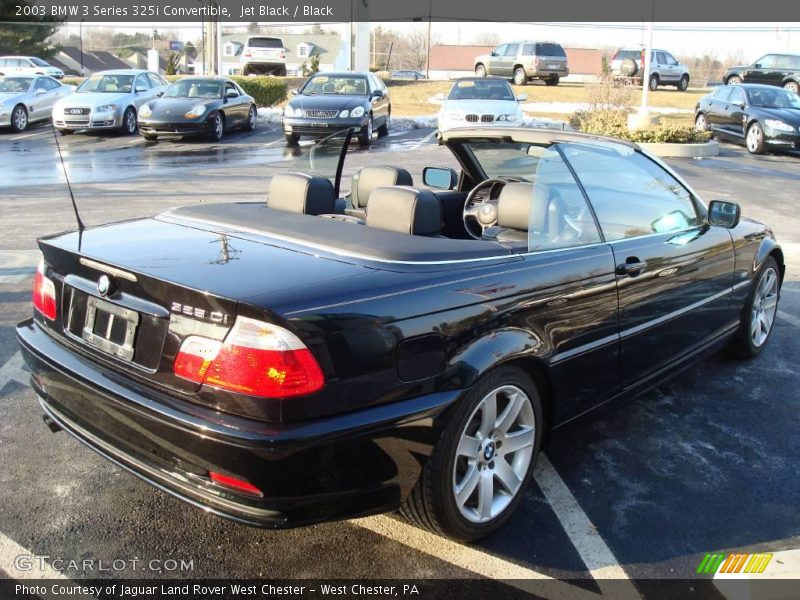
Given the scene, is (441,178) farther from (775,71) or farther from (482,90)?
(775,71)

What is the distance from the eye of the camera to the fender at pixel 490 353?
105 inches

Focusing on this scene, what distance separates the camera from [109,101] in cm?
1853

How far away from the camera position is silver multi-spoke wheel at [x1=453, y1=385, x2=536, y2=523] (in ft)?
9.27

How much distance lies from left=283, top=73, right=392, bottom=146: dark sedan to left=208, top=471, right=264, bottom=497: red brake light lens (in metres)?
13.9

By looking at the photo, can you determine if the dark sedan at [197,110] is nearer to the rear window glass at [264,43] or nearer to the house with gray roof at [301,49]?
the rear window glass at [264,43]

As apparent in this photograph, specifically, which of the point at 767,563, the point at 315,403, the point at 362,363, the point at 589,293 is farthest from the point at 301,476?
the point at 767,563

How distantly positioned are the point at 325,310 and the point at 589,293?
1.43m

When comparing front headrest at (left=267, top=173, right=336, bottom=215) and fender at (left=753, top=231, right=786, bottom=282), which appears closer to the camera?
front headrest at (left=267, top=173, right=336, bottom=215)

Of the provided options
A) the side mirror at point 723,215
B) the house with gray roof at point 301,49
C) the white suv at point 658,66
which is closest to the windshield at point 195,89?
the side mirror at point 723,215

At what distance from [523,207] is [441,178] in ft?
4.73

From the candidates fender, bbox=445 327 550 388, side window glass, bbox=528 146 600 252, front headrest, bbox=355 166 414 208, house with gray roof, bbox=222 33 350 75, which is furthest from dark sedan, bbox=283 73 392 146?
house with gray roof, bbox=222 33 350 75

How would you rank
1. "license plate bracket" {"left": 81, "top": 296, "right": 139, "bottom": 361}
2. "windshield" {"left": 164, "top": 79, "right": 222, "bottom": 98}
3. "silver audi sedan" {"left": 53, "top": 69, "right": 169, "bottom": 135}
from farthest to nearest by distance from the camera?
1. "windshield" {"left": 164, "top": 79, "right": 222, "bottom": 98}
2. "silver audi sedan" {"left": 53, "top": 69, "right": 169, "bottom": 135}
3. "license plate bracket" {"left": 81, "top": 296, "right": 139, "bottom": 361}

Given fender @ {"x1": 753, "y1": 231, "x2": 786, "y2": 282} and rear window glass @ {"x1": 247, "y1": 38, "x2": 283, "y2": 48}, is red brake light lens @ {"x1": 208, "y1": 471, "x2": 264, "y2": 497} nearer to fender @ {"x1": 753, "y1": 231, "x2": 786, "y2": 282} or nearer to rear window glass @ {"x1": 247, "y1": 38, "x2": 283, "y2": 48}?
fender @ {"x1": 753, "y1": 231, "x2": 786, "y2": 282}

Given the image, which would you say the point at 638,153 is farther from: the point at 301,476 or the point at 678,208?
the point at 301,476
